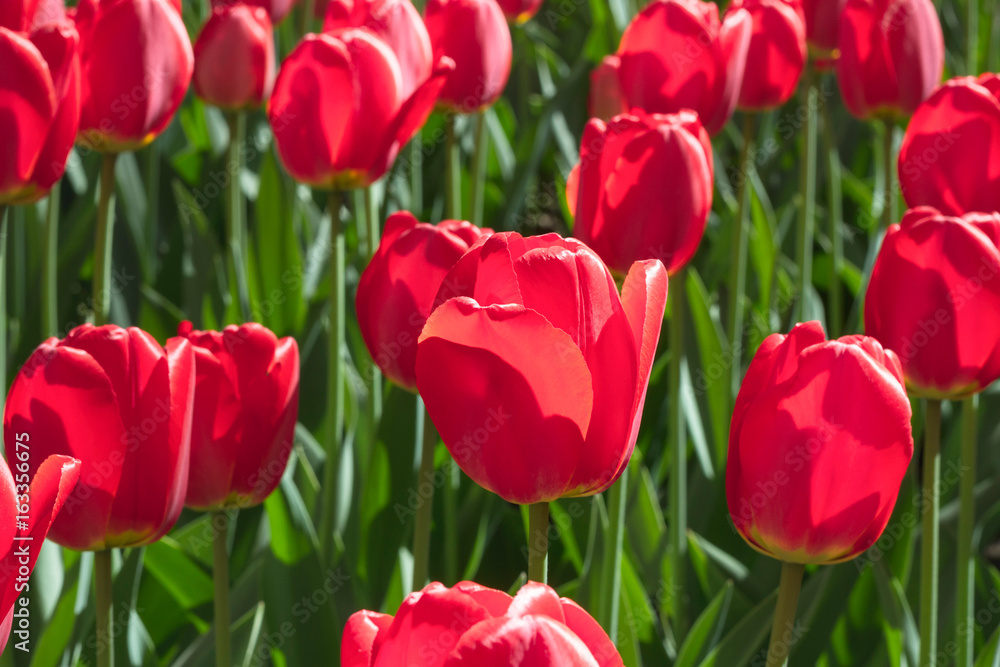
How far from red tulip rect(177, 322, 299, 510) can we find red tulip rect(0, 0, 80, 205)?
0.93 feet

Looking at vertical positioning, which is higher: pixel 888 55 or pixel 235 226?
pixel 888 55

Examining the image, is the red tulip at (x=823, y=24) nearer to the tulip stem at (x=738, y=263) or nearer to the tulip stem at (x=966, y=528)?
the tulip stem at (x=738, y=263)

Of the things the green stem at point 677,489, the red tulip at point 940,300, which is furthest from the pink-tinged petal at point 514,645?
the green stem at point 677,489

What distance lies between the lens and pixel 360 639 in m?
0.45

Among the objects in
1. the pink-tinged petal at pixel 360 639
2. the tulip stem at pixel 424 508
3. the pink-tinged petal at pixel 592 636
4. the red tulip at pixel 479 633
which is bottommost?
the tulip stem at pixel 424 508

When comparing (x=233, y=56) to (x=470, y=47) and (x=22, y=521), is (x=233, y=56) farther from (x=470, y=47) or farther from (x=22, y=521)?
(x=22, y=521)

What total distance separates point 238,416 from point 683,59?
29.0 inches

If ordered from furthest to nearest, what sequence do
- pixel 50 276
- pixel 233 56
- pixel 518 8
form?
pixel 518 8 < pixel 233 56 < pixel 50 276

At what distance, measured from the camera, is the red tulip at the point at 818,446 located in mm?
614

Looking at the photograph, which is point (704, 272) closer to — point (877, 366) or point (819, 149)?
point (819, 149)

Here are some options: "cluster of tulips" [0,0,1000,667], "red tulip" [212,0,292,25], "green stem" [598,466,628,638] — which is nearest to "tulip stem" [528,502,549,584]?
"cluster of tulips" [0,0,1000,667]

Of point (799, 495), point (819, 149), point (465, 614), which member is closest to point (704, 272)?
point (819, 149)

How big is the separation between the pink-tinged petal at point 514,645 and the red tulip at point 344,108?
81 cm

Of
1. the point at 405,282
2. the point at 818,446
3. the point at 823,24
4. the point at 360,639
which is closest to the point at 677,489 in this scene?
the point at 405,282
